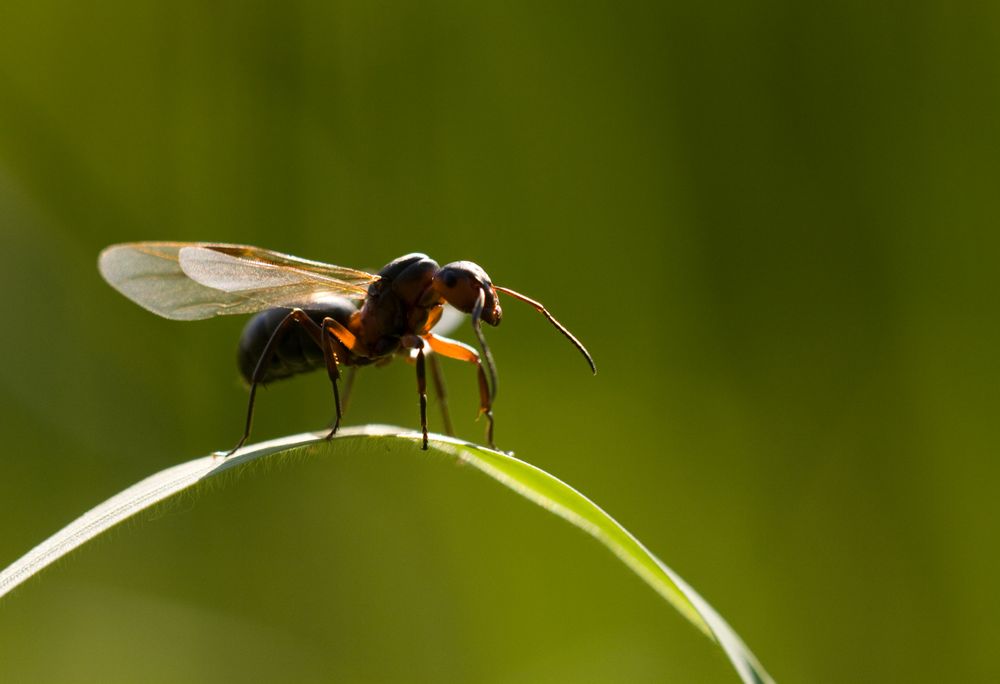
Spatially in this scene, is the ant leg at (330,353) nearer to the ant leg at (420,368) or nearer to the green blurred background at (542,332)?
the ant leg at (420,368)

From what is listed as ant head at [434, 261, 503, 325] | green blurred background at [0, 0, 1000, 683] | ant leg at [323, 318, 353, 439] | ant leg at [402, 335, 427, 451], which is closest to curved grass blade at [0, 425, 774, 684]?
ant leg at [402, 335, 427, 451]

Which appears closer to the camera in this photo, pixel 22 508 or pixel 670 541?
pixel 670 541

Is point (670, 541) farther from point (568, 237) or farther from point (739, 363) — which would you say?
point (568, 237)

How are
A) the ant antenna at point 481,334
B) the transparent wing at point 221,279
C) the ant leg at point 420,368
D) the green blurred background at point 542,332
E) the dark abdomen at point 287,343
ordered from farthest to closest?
1. the green blurred background at point 542,332
2. the dark abdomen at point 287,343
3. the transparent wing at point 221,279
4. the ant leg at point 420,368
5. the ant antenna at point 481,334

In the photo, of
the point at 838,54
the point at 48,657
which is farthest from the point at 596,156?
the point at 48,657

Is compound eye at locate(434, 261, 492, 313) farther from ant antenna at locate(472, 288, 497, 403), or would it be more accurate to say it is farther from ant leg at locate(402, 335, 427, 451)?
ant leg at locate(402, 335, 427, 451)

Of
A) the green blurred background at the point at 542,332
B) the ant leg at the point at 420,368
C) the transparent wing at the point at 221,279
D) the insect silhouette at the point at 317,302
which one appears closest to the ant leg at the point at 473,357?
the insect silhouette at the point at 317,302
